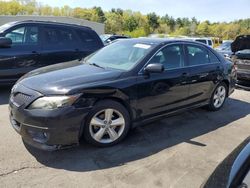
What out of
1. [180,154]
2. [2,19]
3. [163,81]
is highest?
[2,19]

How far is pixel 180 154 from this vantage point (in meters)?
4.03

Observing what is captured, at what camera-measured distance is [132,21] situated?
82.2 m

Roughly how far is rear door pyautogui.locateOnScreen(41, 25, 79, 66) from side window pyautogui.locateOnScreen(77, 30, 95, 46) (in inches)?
7.5

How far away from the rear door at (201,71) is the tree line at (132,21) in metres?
64.8

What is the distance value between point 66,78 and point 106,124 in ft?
2.77

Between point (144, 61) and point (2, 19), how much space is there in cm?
3756

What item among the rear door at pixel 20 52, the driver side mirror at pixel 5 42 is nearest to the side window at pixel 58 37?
A: the rear door at pixel 20 52

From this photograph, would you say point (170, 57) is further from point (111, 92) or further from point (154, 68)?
point (111, 92)

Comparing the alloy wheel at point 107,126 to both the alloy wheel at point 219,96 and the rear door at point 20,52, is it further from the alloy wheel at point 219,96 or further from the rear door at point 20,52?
the rear door at point 20,52

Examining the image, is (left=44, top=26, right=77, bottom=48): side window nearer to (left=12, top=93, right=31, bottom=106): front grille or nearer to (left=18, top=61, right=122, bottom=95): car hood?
(left=18, top=61, right=122, bottom=95): car hood

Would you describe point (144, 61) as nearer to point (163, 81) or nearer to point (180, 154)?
point (163, 81)

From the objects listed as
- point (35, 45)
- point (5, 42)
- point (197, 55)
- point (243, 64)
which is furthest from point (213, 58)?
point (5, 42)

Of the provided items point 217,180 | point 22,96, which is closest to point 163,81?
point 22,96

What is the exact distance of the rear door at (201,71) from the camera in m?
5.27
